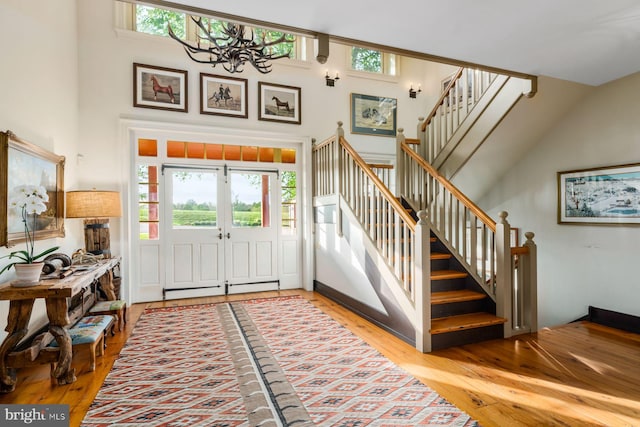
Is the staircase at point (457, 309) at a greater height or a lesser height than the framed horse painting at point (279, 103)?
lesser

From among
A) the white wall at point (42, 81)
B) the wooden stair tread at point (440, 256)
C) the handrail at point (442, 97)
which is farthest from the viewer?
the handrail at point (442, 97)

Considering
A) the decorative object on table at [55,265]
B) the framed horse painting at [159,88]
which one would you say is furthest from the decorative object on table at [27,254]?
the framed horse painting at [159,88]

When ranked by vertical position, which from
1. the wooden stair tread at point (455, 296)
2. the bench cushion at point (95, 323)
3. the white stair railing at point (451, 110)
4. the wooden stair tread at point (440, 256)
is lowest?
the bench cushion at point (95, 323)

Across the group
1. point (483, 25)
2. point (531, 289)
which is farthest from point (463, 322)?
point (483, 25)

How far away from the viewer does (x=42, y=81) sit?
134 inches

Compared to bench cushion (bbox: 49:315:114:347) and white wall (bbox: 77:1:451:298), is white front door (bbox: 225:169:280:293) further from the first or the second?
bench cushion (bbox: 49:315:114:347)

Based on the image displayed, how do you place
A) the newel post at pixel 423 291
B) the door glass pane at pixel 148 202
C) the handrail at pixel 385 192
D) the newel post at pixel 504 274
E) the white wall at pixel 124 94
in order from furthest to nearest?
the door glass pane at pixel 148 202 → the white wall at pixel 124 94 → the newel post at pixel 504 274 → the handrail at pixel 385 192 → the newel post at pixel 423 291

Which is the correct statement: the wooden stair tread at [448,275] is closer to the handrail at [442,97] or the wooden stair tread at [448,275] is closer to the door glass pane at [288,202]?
the handrail at [442,97]

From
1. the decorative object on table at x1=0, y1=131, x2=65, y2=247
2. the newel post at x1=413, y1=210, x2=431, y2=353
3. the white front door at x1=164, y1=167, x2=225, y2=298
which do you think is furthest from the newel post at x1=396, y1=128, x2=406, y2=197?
the decorative object on table at x1=0, y1=131, x2=65, y2=247

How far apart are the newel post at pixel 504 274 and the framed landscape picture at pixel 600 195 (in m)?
1.57

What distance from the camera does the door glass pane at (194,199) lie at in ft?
16.9

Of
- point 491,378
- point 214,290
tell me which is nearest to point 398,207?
point 491,378

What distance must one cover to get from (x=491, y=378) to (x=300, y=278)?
363cm

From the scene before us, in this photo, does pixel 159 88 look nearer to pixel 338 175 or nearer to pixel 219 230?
pixel 219 230
